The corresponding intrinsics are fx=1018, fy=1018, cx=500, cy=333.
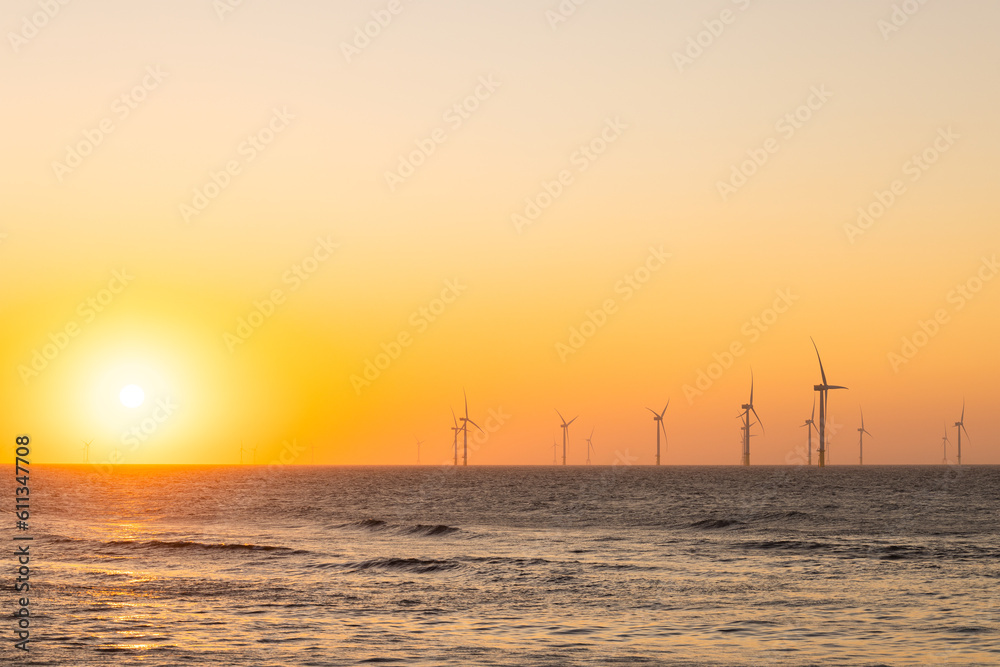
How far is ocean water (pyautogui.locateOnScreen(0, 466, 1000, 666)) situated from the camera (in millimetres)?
29484

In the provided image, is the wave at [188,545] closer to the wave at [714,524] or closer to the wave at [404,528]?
the wave at [404,528]

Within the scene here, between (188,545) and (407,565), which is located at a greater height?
(407,565)

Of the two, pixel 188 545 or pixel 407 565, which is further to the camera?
pixel 188 545

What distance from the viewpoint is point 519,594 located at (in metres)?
41.8

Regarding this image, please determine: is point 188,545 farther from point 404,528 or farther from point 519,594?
point 519,594

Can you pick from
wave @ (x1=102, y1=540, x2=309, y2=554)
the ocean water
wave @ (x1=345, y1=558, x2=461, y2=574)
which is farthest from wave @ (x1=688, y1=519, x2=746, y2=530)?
wave @ (x1=102, y1=540, x2=309, y2=554)

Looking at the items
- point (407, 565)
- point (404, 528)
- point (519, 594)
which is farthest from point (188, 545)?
point (519, 594)

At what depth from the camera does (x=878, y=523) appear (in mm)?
88625

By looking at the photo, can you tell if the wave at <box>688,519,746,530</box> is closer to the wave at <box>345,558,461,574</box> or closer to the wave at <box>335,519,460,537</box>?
the wave at <box>335,519,460,537</box>

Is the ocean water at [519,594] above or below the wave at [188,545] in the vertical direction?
above

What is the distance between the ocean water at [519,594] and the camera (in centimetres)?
2948

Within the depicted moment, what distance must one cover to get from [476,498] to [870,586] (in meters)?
109

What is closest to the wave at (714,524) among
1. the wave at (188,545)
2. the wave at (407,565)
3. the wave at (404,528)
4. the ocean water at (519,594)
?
the ocean water at (519,594)

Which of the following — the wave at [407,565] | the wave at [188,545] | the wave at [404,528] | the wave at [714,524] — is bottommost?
the wave at [404,528]
